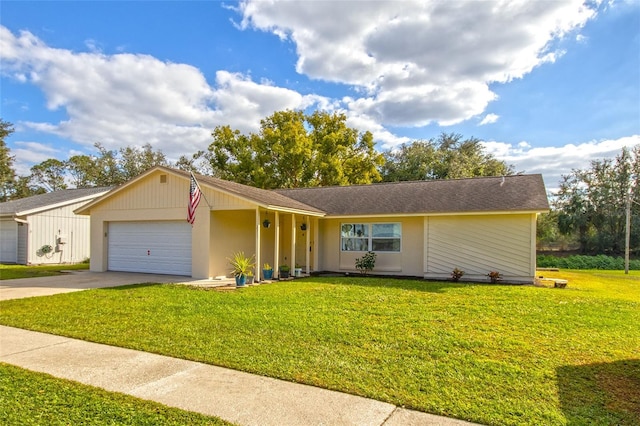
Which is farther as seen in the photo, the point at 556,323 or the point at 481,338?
the point at 556,323

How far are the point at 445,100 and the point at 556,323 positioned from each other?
16.8 m

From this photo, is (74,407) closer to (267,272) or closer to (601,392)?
(601,392)

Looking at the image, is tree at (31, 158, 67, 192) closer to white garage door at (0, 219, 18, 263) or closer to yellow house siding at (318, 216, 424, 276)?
white garage door at (0, 219, 18, 263)

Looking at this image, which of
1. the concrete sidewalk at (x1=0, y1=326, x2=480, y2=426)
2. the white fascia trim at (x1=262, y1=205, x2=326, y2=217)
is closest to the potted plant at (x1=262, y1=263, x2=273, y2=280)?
the white fascia trim at (x1=262, y1=205, x2=326, y2=217)

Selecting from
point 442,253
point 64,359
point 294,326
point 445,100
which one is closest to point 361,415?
point 294,326

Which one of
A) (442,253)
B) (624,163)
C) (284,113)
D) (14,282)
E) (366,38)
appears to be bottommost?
(14,282)

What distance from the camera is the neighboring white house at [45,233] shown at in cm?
1792

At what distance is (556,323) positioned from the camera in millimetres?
6453

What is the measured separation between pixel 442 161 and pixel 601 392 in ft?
109

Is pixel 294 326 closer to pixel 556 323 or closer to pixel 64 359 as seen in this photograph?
pixel 64 359

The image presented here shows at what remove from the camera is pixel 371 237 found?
46.9 ft

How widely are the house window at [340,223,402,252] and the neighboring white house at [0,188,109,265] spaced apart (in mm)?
13122

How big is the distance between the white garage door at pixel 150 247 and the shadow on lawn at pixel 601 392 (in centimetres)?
1157

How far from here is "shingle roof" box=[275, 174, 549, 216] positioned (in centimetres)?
1218
